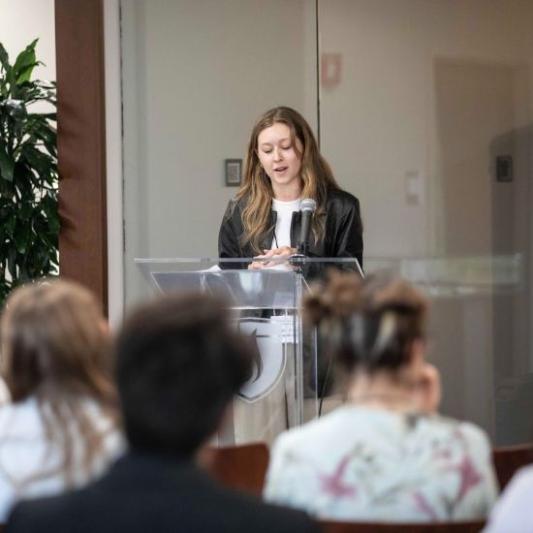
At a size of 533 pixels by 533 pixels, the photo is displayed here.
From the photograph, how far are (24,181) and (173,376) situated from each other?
4.46 metres

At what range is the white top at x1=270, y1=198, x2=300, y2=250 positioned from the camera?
454 centimetres

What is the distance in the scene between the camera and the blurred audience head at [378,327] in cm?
219

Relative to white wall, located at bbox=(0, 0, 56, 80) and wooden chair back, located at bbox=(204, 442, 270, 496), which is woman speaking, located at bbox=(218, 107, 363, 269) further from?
white wall, located at bbox=(0, 0, 56, 80)

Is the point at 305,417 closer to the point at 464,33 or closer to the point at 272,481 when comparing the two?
the point at 272,481

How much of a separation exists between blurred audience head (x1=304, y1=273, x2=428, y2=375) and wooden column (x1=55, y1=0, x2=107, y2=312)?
375 cm

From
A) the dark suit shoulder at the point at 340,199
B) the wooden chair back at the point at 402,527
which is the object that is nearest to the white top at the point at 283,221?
the dark suit shoulder at the point at 340,199

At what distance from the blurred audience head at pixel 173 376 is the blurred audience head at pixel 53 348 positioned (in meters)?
0.53

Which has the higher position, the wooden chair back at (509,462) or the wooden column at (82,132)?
the wooden column at (82,132)

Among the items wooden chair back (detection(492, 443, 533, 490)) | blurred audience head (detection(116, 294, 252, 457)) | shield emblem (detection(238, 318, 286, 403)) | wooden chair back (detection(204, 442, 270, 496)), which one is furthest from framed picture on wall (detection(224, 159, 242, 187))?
blurred audience head (detection(116, 294, 252, 457))

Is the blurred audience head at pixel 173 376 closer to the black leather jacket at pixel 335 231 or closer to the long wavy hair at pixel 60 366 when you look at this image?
the long wavy hair at pixel 60 366

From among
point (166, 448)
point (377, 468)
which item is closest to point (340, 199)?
point (377, 468)

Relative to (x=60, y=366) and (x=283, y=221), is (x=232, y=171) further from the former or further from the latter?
(x=60, y=366)

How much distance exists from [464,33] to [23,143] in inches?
89.7

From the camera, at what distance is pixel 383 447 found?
2.15 m
